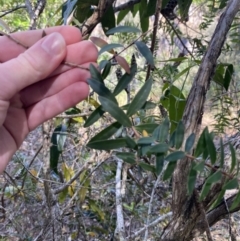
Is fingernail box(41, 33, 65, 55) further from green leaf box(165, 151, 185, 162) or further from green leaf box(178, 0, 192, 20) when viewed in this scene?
green leaf box(178, 0, 192, 20)

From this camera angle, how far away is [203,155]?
0.36 meters

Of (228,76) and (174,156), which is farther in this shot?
(228,76)

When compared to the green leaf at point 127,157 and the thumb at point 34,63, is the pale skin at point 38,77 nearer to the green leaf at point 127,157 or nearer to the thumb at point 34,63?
the thumb at point 34,63

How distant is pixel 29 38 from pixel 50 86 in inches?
2.6

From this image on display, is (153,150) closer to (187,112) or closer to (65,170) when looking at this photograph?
(187,112)

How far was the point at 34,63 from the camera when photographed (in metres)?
0.42

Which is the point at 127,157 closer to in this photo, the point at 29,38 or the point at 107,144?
the point at 107,144

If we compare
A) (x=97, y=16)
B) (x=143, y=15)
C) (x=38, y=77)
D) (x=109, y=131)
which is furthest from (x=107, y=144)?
(x=143, y=15)

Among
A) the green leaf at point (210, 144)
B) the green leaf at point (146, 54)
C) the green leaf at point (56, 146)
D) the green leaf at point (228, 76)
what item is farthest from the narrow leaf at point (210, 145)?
the green leaf at point (56, 146)

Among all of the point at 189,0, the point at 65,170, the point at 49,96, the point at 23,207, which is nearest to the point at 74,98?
the point at 49,96

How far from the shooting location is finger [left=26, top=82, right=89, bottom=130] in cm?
48

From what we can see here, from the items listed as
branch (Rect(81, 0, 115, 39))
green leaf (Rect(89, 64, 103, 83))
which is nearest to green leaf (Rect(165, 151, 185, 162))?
green leaf (Rect(89, 64, 103, 83))

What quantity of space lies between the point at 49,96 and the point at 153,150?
0.71 ft

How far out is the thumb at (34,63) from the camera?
0.42 meters
